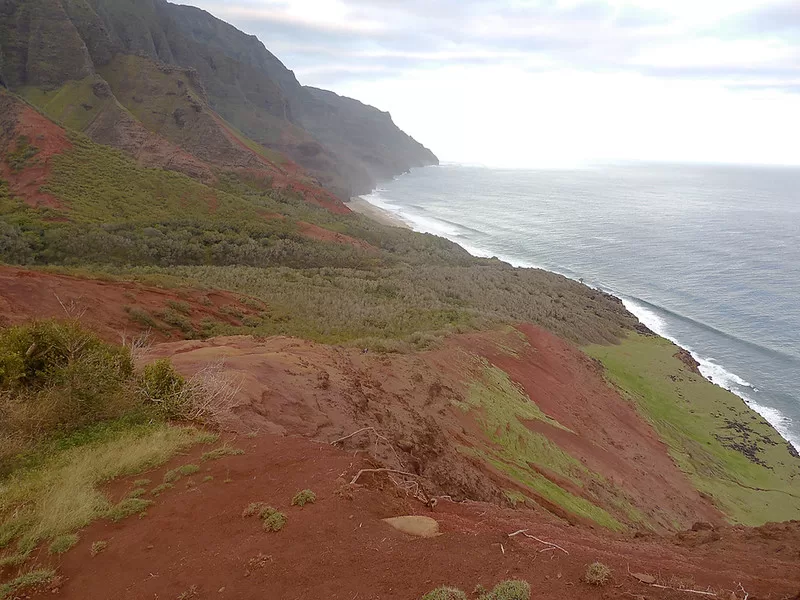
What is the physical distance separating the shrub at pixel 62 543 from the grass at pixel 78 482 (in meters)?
0.20

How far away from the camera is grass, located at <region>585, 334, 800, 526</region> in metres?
21.6

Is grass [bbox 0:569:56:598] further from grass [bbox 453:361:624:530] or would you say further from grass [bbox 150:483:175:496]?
grass [bbox 453:361:624:530]

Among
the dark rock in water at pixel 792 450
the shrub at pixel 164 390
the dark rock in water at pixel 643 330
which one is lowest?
the dark rock in water at pixel 792 450

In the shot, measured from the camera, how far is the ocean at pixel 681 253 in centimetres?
3938

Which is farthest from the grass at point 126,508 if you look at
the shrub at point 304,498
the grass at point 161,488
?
the shrub at point 304,498

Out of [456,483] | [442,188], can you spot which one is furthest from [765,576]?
[442,188]

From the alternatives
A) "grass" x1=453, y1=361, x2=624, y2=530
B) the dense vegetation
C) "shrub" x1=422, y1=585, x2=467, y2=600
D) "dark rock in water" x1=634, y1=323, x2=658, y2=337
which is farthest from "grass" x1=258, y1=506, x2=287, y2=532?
"dark rock in water" x1=634, y1=323, x2=658, y2=337

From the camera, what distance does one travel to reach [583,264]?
220 feet

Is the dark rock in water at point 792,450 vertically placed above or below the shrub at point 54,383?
below

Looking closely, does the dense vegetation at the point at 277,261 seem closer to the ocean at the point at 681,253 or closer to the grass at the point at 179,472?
the ocean at the point at 681,253

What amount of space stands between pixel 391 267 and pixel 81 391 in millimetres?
35138

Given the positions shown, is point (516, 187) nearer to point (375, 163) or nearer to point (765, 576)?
point (375, 163)

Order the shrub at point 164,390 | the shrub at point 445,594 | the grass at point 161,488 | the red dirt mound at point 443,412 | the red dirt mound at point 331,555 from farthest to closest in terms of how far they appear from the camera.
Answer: the red dirt mound at point 443,412 < the shrub at point 164,390 < the grass at point 161,488 < the red dirt mound at point 331,555 < the shrub at point 445,594

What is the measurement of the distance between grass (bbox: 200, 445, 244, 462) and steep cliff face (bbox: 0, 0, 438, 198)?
58931 mm
